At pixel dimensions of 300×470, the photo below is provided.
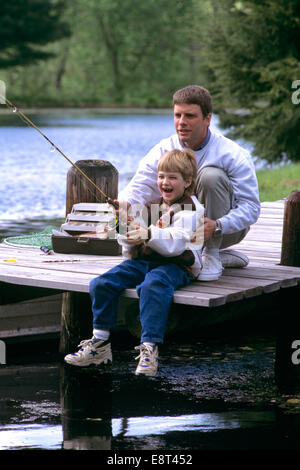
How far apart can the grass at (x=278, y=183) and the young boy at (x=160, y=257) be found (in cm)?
772

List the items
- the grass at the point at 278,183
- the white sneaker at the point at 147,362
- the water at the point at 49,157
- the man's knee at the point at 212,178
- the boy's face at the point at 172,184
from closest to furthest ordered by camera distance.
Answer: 1. the white sneaker at the point at 147,362
2. the boy's face at the point at 172,184
3. the man's knee at the point at 212,178
4. the grass at the point at 278,183
5. the water at the point at 49,157

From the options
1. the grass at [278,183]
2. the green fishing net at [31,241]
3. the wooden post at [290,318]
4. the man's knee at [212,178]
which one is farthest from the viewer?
the grass at [278,183]

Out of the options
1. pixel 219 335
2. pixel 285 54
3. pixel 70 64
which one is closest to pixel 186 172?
pixel 219 335

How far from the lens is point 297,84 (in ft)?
55.6

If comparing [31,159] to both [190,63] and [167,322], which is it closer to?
[167,322]

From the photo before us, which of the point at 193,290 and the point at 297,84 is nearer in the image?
the point at 193,290

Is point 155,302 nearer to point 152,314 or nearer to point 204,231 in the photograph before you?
point 152,314

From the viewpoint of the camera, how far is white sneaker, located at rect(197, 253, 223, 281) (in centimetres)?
575

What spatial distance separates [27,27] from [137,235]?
4780 centimetres

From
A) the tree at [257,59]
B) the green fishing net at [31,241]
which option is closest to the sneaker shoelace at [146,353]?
the green fishing net at [31,241]

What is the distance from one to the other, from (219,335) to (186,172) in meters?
2.84

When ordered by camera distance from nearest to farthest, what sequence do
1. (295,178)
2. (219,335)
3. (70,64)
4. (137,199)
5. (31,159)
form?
(137,199) < (219,335) < (295,178) < (31,159) < (70,64)

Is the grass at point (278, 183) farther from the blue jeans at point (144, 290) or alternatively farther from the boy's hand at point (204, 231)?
the blue jeans at point (144, 290)

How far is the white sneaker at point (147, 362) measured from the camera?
16.9 ft
